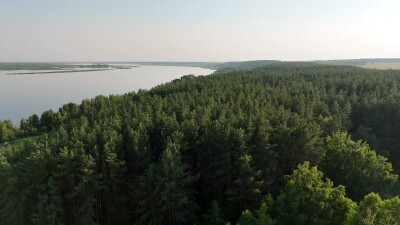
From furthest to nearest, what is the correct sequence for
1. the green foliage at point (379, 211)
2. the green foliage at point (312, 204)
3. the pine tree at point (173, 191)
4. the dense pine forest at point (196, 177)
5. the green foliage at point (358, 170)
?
the green foliage at point (358, 170) → the pine tree at point (173, 191) → the dense pine forest at point (196, 177) → the green foliage at point (312, 204) → the green foliage at point (379, 211)

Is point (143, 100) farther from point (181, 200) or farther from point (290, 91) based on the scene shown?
point (181, 200)

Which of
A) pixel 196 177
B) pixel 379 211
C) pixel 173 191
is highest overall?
pixel 379 211

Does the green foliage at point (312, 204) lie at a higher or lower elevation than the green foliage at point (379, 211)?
lower

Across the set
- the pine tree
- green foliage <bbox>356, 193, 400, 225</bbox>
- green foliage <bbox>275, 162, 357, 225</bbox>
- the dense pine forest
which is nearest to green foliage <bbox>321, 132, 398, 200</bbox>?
the dense pine forest

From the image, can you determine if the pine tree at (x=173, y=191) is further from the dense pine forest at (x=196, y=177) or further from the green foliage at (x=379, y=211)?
the green foliage at (x=379, y=211)

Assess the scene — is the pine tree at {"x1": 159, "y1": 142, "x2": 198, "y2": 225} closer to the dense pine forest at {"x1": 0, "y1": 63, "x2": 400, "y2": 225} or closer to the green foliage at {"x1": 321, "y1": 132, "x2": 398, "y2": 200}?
the dense pine forest at {"x1": 0, "y1": 63, "x2": 400, "y2": 225}

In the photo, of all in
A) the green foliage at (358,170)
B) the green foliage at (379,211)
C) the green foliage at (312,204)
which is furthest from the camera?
the green foliage at (358,170)

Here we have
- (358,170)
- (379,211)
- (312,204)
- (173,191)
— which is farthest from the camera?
(358,170)

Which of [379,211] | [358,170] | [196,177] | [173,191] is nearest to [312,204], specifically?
[379,211]

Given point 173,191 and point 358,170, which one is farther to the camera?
point 358,170

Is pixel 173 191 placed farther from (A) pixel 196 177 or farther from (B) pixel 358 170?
(B) pixel 358 170

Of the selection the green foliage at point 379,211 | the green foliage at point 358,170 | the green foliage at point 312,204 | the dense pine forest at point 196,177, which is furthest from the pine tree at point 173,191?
the green foliage at point 358,170

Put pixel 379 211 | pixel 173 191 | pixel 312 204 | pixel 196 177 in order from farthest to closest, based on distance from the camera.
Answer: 1. pixel 196 177
2. pixel 173 191
3. pixel 312 204
4. pixel 379 211
